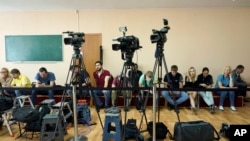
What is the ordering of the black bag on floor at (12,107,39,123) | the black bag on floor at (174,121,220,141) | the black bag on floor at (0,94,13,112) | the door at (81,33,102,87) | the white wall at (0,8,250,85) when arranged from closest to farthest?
1. the black bag on floor at (174,121,220,141)
2. the black bag on floor at (12,107,39,123)
3. the black bag on floor at (0,94,13,112)
4. the white wall at (0,8,250,85)
5. the door at (81,33,102,87)

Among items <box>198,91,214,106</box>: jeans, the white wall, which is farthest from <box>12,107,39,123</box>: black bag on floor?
<box>198,91,214,106</box>: jeans

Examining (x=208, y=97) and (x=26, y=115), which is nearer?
(x=26, y=115)

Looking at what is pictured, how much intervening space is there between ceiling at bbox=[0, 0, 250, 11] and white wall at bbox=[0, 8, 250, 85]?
258 mm

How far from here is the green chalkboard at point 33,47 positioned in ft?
21.9

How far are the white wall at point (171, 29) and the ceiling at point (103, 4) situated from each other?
258 millimetres

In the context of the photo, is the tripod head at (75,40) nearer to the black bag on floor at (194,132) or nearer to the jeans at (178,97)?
the black bag on floor at (194,132)

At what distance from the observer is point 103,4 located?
5.95m

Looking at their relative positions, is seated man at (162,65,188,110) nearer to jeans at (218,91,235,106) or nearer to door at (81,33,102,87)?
jeans at (218,91,235,106)

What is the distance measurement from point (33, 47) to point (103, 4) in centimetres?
236

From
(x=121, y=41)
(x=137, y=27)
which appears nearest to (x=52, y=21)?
A: (x=137, y=27)

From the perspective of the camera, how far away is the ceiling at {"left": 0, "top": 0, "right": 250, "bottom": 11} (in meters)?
5.66

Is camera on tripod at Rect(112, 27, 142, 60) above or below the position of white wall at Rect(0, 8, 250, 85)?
below

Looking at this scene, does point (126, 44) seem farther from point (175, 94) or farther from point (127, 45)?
point (175, 94)

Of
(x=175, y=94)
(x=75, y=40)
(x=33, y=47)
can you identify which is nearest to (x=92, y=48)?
(x=33, y=47)
